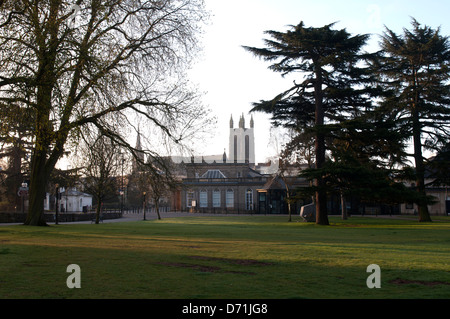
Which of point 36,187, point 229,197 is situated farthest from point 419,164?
point 229,197

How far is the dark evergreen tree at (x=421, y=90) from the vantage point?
36.3 m

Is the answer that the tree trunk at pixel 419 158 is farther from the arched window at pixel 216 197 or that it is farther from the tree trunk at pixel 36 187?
the arched window at pixel 216 197

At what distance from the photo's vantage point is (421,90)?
1451 inches

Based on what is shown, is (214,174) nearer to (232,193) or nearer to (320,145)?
(232,193)

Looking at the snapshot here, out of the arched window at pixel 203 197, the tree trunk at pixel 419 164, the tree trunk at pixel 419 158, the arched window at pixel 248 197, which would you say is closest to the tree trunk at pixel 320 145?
the tree trunk at pixel 419 164

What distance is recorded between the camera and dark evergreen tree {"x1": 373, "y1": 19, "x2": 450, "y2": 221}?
36344 millimetres

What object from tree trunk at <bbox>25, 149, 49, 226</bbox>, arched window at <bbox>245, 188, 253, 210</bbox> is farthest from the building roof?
tree trunk at <bbox>25, 149, 49, 226</bbox>

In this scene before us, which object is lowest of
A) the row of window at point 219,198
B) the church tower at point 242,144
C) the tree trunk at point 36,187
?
the row of window at point 219,198

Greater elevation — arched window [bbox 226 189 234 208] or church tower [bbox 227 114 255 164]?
church tower [bbox 227 114 255 164]

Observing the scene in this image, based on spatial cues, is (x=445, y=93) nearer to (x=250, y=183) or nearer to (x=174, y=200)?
(x=250, y=183)

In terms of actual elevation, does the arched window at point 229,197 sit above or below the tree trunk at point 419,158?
below

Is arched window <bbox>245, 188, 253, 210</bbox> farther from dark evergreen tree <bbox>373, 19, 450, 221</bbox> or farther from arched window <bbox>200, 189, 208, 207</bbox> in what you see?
dark evergreen tree <bbox>373, 19, 450, 221</bbox>

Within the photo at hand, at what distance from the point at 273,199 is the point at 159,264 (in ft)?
209
